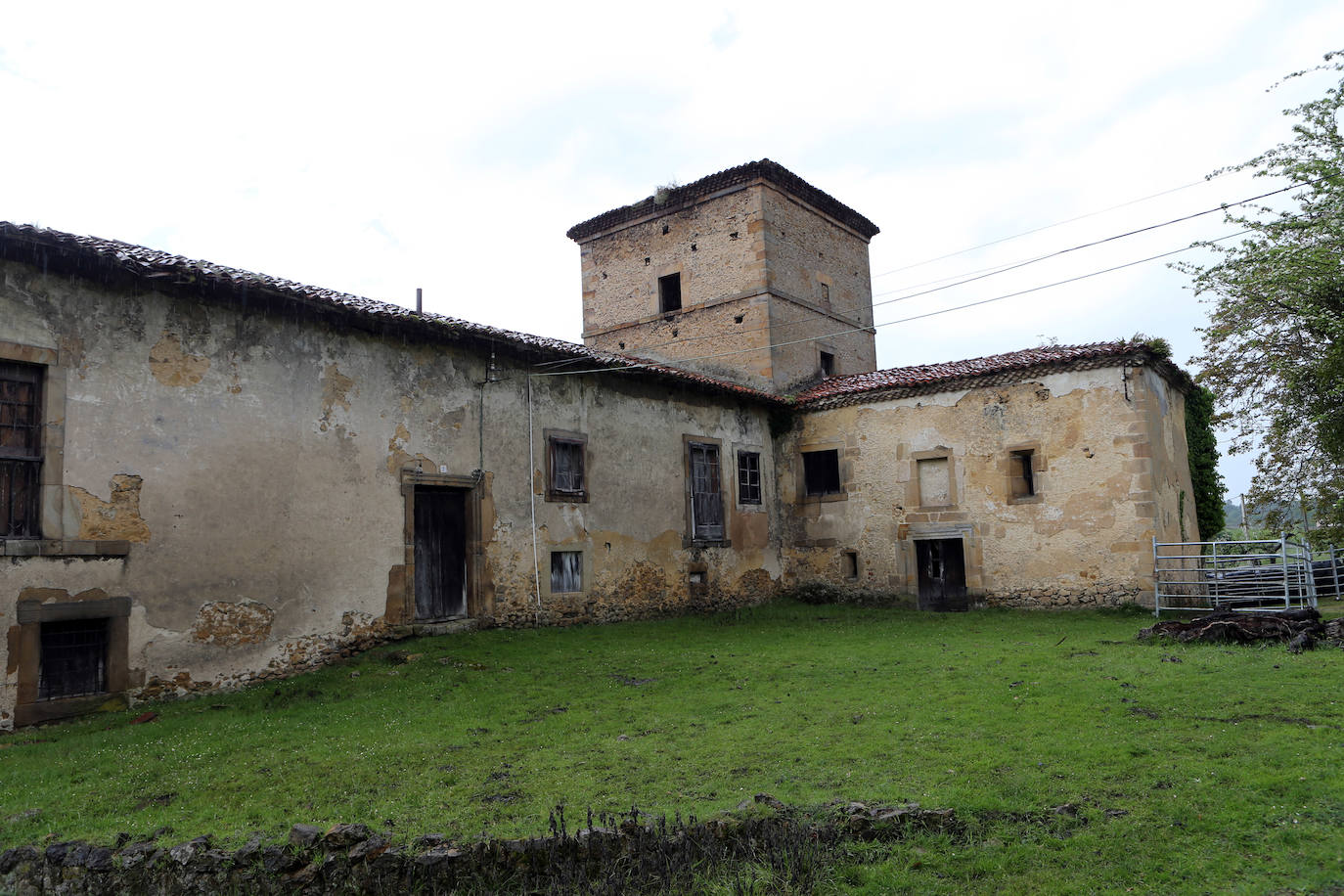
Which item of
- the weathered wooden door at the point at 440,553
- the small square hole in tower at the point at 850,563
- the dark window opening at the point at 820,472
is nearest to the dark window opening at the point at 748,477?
the dark window opening at the point at 820,472

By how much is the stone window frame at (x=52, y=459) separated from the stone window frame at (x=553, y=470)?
6.38m

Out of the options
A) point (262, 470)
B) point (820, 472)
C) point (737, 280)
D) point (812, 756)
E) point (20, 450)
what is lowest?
point (812, 756)

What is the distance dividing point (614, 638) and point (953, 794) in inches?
316

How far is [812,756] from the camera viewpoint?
685 cm

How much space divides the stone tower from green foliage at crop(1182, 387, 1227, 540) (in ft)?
28.0

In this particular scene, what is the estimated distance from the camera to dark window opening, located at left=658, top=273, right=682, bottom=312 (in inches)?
944

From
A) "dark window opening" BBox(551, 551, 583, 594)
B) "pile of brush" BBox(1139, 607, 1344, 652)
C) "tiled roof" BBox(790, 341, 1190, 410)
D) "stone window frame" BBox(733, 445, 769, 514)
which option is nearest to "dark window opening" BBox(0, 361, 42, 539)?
"dark window opening" BBox(551, 551, 583, 594)

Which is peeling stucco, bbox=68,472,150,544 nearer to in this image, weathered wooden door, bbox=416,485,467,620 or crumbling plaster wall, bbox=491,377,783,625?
weathered wooden door, bbox=416,485,467,620

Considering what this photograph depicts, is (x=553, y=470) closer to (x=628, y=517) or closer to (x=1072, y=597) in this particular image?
(x=628, y=517)

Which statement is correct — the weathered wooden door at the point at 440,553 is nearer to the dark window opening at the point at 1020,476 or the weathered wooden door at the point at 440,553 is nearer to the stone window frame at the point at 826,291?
the dark window opening at the point at 1020,476

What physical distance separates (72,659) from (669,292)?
58.2 feet

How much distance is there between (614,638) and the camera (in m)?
13.2

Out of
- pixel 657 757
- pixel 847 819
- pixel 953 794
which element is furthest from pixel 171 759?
pixel 953 794

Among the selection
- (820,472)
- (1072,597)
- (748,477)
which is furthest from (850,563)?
(1072,597)
